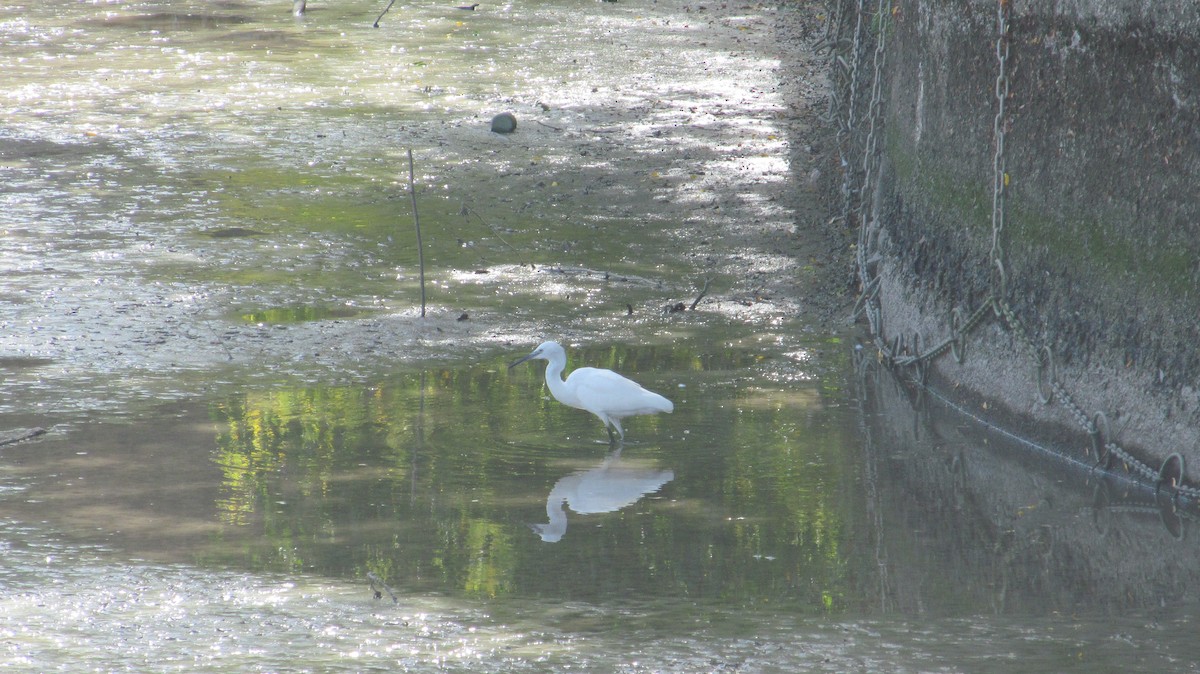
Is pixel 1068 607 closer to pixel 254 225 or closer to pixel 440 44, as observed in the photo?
pixel 254 225

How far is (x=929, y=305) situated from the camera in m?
8.18

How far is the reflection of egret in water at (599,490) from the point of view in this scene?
608 cm

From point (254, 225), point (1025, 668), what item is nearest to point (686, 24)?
point (254, 225)

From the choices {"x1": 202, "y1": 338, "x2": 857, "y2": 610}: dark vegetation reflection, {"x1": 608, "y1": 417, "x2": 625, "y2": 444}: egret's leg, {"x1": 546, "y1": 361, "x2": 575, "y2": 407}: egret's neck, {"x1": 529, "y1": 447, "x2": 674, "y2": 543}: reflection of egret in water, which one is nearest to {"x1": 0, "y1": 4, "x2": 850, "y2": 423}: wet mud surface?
{"x1": 202, "y1": 338, "x2": 857, "y2": 610}: dark vegetation reflection

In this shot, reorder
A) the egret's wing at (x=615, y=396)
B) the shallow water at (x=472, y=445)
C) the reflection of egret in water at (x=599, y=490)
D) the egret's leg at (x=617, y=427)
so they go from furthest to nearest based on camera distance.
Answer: the egret's leg at (x=617, y=427)
the egret's wing at (x=615, y=396)
the reflection of egret in water at (x=599, y=490)
the shallow water at (x=472, y=445)

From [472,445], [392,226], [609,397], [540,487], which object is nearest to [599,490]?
[540,487]

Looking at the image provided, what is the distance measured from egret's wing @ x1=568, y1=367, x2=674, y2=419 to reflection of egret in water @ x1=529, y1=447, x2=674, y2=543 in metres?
0.30

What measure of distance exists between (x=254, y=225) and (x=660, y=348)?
12.3 feet

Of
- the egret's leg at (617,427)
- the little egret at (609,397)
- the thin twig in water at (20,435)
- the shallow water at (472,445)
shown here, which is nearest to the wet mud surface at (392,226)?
the shallow water at (472,445)

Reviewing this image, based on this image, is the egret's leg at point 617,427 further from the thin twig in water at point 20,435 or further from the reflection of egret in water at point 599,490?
the thin twig in water at point 20,435

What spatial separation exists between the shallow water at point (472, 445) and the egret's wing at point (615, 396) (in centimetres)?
23

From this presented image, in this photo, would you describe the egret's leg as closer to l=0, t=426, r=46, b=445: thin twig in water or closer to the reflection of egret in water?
the reflection of egret in water

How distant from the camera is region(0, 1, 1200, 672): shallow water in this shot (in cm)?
494

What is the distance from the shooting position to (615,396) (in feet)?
23.1
